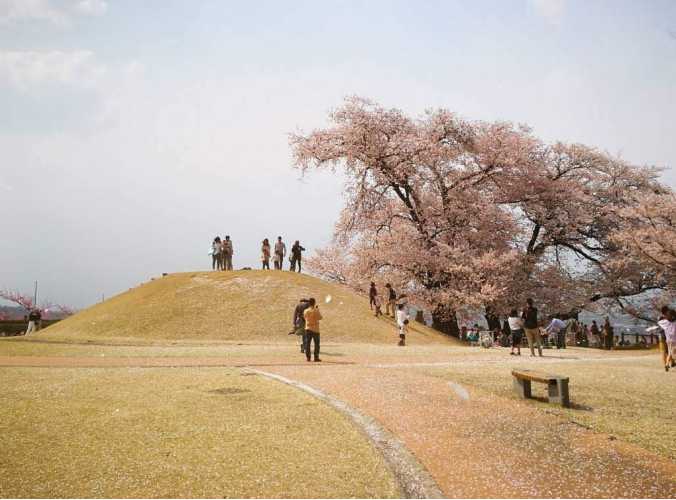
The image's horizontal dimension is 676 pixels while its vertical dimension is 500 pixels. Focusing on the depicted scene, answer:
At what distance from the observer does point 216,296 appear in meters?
32.6

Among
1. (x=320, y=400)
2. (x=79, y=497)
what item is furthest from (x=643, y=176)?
(x=79, y=497)

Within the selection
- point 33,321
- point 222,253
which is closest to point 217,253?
point 222,253

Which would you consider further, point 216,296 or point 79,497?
point 216,296

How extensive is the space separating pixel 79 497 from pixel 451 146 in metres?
33.1

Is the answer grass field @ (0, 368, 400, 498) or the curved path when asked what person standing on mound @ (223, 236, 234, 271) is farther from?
grass field @ (0, 368, 400, 498)

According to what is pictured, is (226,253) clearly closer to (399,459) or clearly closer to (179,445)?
(179,445)

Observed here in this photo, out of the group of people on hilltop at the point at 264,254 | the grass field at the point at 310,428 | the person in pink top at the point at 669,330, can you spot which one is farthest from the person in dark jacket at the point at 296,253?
the person in pink top at the point at 669,330

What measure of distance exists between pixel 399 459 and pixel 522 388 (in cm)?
584

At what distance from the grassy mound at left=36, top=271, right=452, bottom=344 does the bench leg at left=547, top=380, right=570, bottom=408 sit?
52.7 feet

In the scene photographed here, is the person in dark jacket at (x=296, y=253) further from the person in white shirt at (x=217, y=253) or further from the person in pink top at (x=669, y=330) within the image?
the person in pink top at (x=669, y=330)

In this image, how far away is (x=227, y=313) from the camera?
30.3 metres

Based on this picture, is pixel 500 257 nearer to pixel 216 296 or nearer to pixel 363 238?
pixel 363 238

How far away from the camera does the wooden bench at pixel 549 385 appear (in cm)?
1134

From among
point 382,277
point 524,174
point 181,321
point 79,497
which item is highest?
point 524,174
